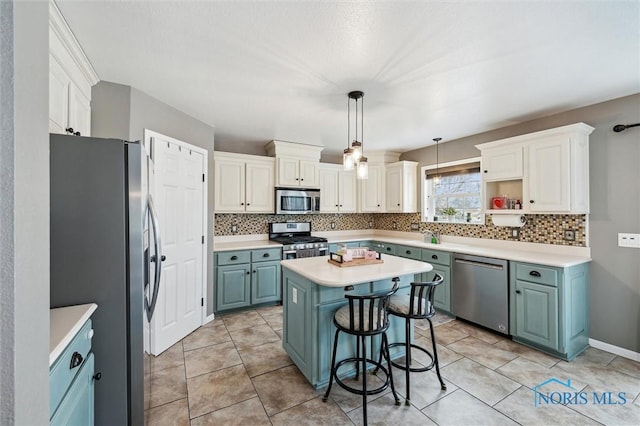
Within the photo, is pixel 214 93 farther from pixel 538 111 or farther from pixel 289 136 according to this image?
pixel 538 111

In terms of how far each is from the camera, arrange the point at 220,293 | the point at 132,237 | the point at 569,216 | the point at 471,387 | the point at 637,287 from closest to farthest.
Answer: the point at 132,237, the point at 471,387, the point at 637,287, the point at 569,216, the point at 220,293

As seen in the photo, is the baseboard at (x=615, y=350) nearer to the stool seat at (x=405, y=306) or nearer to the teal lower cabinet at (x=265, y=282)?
the stool seat at (x=405, y=306)

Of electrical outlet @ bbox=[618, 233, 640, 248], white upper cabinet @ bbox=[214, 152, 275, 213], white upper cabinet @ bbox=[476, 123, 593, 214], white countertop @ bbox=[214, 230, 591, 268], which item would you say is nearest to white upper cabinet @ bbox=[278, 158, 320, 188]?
white upper cabinet @ bbox=[214, 152, 275, 213]

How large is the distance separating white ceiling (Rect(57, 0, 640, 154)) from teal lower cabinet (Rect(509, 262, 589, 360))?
1.68 meters

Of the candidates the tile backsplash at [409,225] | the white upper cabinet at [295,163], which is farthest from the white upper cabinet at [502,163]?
the white upper cabinet at [295,163]

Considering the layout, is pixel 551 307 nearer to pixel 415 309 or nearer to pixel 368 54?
pixel 415 309

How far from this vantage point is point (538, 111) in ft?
9.73

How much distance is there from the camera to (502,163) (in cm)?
324

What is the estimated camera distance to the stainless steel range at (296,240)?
158 inches

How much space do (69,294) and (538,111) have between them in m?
4.17

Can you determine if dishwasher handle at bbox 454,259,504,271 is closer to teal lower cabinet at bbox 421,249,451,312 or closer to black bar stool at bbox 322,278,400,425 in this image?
teal lower cabinet at bbox 421,249,451,312

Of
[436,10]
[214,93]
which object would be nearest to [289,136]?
[214,93]

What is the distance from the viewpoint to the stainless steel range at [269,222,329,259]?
4.01 m

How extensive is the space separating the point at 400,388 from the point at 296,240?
2514 mm
